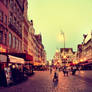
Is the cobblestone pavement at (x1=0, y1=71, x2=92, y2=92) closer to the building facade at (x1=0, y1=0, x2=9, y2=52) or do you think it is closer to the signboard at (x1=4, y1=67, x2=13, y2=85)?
the signboard at (x1=4, y1=67, x2=13, y2=85)

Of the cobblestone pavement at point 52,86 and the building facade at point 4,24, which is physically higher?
the building facade at point 4,24

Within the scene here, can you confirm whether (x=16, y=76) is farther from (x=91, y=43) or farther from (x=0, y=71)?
(x=91, y=43)

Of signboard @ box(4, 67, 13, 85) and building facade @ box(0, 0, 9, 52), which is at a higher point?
building facade @ box(0, 0, 9, 52)

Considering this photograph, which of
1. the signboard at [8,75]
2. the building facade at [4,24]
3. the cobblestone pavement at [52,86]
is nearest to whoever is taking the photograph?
the cobblestone pavement at [52,86]

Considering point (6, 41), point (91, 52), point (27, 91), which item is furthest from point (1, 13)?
point (91, 52)

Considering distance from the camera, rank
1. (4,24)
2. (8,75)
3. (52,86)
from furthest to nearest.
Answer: (4,24), (8,75), (52,86)

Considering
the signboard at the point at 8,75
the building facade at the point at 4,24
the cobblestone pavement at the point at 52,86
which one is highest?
the building facade at the point at 4,24

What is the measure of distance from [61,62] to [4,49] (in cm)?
16916

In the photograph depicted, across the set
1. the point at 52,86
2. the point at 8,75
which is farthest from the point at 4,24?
the point at 52,86

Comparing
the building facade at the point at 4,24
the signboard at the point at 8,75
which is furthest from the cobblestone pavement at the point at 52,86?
the building facade at the point at 4,24

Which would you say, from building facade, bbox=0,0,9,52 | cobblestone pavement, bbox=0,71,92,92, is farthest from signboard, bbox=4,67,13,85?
building facade, bbox=0,0,9,52

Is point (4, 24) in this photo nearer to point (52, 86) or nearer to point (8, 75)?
point (8, 75)

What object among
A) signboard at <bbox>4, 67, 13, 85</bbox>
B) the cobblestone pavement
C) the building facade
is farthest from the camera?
the building facade

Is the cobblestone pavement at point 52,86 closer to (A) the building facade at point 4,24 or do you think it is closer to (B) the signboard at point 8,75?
(B) the signboard at point 8,75
